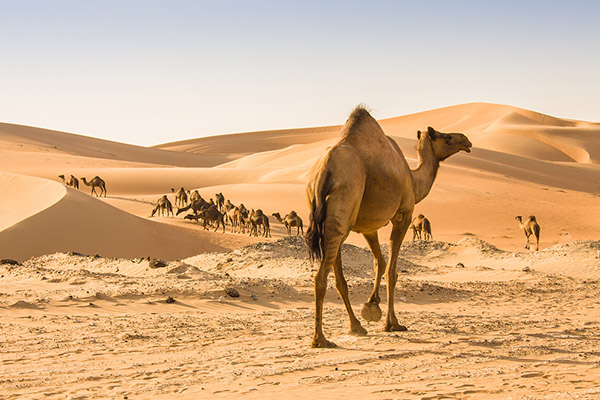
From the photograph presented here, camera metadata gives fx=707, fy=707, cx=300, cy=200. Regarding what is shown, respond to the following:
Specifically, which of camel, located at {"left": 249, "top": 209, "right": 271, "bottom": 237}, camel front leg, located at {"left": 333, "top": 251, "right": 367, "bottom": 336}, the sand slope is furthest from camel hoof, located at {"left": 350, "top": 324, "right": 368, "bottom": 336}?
camel, located at {"left": 249, "top": 209, "right": 271, "bottom": 237}

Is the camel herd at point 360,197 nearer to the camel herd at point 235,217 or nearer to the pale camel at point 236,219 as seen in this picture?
the camel herd at point 235,217

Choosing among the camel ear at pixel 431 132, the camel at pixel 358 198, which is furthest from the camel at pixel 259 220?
the camel at pixel 358 198

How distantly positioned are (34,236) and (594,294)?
56.9 ft

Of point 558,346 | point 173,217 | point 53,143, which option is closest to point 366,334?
point 558,346

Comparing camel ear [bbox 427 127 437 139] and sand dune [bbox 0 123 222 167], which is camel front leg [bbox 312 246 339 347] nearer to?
camel ear [bbox 427 127 437 139]

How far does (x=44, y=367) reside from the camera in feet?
24.5

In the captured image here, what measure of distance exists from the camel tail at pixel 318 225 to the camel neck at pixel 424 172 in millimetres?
2317

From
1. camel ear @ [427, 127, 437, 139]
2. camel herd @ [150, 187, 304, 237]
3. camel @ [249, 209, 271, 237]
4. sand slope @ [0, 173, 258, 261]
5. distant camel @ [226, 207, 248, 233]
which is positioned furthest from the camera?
distant camel @ [226, 207, 248, 233]

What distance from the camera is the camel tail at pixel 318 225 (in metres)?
8.40

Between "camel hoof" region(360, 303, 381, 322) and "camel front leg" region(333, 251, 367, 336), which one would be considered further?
"camel front leg" region(333, 251, 367, 336)

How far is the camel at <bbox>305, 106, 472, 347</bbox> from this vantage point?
331 inches

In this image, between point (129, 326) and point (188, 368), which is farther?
point (129, 326)

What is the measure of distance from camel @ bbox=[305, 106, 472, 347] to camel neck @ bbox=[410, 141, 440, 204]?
2 cm

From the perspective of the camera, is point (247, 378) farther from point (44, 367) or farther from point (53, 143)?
point (53, 143)
